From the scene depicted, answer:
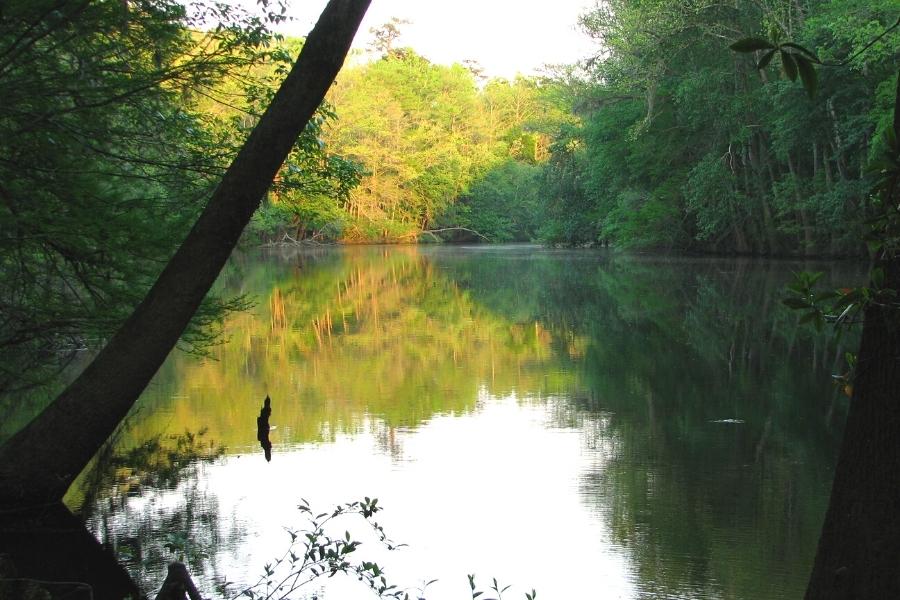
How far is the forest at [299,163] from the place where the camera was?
5.53 meters

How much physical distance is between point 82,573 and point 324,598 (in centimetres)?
136

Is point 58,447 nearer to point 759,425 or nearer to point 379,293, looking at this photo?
point 759,425

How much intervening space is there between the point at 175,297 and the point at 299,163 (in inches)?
157

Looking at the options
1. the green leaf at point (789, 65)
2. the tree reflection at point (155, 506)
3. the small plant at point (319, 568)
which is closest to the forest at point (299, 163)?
the green leaf at point (789, 65)

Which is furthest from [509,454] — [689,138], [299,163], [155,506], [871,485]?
[689,138]

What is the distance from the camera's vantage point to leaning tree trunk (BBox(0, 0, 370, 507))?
5.51m

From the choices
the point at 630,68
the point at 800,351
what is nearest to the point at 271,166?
the point at 800,351

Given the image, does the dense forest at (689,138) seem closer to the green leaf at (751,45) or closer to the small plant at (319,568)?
the small plant at (319,568)

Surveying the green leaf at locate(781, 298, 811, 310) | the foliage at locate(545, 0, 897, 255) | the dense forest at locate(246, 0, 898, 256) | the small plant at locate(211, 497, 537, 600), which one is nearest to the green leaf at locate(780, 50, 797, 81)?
the green leaf at locate(781, 298, 811, 310)

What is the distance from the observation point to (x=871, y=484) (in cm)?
361

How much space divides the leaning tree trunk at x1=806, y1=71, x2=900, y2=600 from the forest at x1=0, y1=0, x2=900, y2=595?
0.03 ft

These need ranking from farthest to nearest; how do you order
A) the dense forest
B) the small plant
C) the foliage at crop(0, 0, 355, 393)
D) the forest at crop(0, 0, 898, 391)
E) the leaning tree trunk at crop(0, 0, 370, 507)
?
the dense forest → the forest at crop(0, 0, 898, 391) → the foliage at crop(0, 0, 355, 393) → the leaning tree trunk at crop(0, 0, 370, 507) → the small plant

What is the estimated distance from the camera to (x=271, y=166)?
5.53m

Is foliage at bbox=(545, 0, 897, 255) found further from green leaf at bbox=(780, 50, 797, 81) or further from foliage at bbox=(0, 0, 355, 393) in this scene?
green leaf at bbox=(780, 50, 797, 81)
